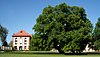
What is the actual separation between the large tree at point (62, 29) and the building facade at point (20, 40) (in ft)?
291

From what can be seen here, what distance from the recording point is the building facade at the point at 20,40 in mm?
154750

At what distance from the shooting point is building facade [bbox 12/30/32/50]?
508ft

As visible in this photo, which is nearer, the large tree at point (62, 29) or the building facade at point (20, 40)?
the large tree at point (62, 29)

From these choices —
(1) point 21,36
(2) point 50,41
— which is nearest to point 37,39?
(2) point 50,41

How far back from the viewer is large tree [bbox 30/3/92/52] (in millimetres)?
61688

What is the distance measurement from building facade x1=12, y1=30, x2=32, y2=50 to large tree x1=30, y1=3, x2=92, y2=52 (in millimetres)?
88589

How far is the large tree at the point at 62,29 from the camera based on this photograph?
202 ft

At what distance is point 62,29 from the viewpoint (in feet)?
207

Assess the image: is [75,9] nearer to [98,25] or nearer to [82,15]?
[82,15]

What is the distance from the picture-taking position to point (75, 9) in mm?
68375

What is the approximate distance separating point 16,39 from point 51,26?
9408 cm

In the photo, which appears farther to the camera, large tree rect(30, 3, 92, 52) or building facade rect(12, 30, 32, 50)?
building facade rect(12, 30, 32, 50)

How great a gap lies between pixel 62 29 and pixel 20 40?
→ 95479 millimetres

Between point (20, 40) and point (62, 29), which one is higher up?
point (20, 40)
